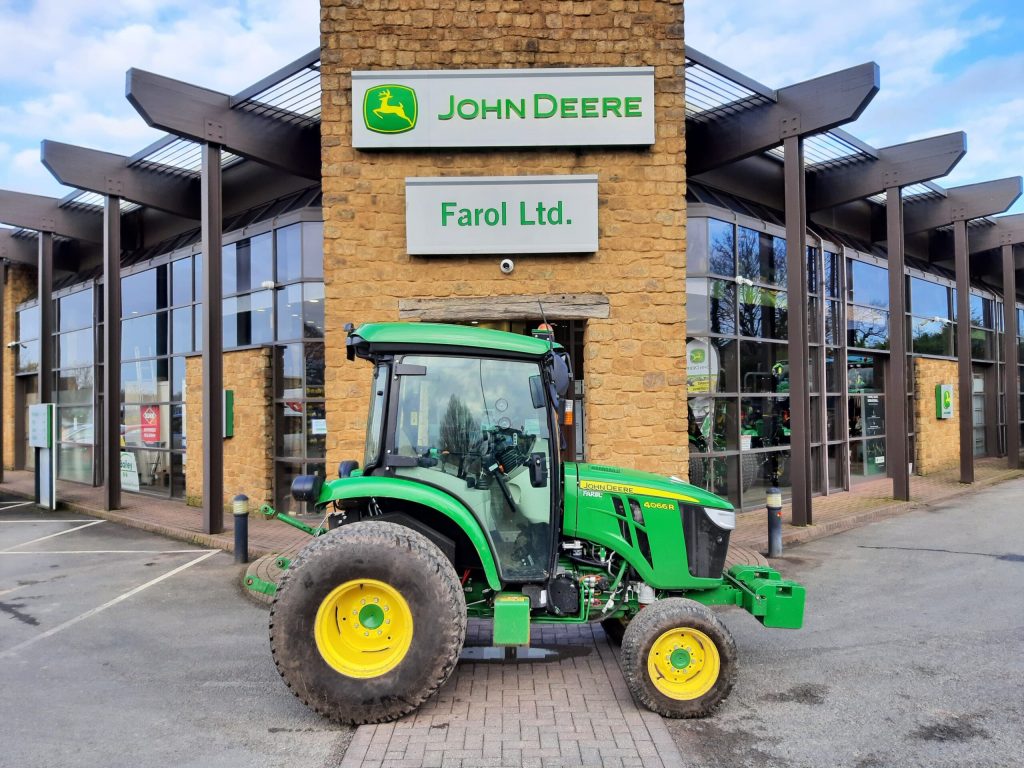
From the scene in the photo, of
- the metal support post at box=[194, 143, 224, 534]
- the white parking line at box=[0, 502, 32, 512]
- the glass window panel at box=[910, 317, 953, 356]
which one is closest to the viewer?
the metal support post at box=[194, 143, 224, 534]

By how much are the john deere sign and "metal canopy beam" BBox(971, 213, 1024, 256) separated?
44.8 feet

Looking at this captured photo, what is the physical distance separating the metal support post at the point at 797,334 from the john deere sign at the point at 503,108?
3025mm

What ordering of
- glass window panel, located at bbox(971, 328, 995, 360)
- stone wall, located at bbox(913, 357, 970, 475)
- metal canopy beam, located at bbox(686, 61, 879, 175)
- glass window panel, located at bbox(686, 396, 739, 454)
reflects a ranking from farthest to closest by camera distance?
1. glass window panel, located at bbox(971, 328, 995, 360)
2. stone wall, located at bbox(913, 357, 970, 475)
3. glass window panel, located at bbox(686, 396, 739, 454)
4. metal canopy beam, located at bbox(686, 61, 879, 175)

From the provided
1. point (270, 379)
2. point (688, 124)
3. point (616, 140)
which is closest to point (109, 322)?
point (270, 379)

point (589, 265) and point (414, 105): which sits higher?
point (414, 105)

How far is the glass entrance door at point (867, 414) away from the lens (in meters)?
14.5

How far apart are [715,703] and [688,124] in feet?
29.5

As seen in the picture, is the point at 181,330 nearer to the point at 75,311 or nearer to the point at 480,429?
the point at 75,311

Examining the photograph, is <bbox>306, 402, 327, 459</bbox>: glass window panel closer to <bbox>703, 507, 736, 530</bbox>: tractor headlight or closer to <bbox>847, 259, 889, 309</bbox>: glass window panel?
<bbox>703, 507, 736, 530</bbox>: tractor headlight

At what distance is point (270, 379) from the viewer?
11.4 metres

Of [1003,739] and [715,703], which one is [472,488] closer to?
[715,703]

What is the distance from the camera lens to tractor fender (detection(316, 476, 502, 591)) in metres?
4.14

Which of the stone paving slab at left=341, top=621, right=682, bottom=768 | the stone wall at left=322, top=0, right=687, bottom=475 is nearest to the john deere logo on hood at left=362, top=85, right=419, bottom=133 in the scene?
the stone wall at left=322, top=0, right=687, bottom=475

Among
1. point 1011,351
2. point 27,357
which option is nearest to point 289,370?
point 27,357
